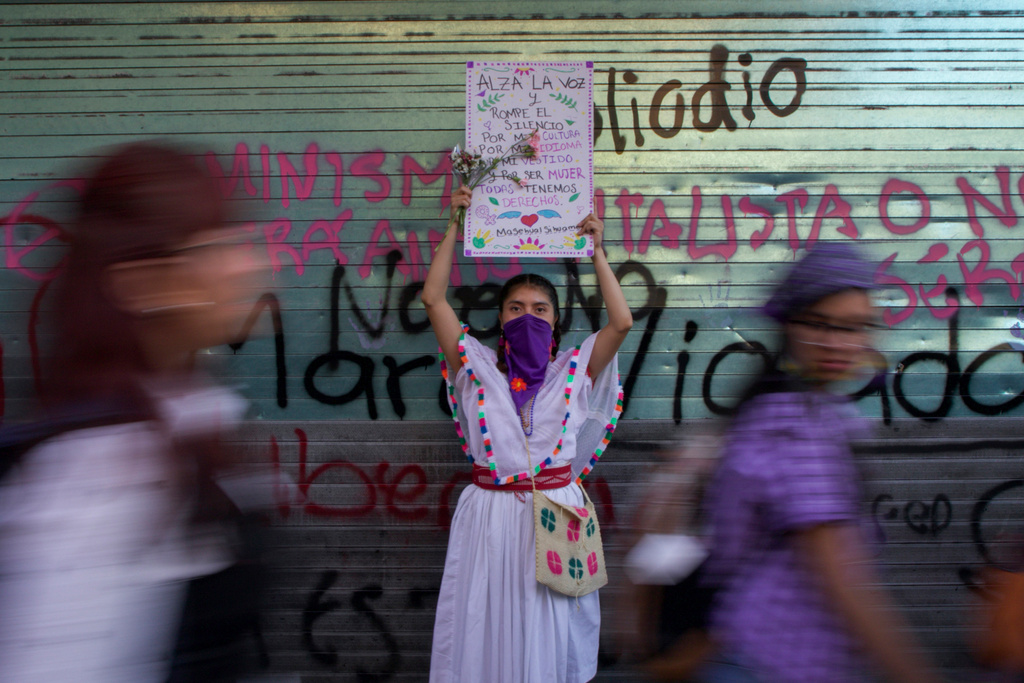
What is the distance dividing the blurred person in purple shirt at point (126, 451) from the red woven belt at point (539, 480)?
1.67m

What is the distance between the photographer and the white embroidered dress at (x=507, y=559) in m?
2.55

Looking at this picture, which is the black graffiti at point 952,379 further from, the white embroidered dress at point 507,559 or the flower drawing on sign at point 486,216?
the flower drawing on sign at point 486,216

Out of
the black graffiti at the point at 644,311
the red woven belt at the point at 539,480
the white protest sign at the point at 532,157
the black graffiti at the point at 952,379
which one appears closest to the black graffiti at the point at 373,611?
the red woven belt at the point at 539,480

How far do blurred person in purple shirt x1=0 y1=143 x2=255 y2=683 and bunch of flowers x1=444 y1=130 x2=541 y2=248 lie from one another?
1.87 metres

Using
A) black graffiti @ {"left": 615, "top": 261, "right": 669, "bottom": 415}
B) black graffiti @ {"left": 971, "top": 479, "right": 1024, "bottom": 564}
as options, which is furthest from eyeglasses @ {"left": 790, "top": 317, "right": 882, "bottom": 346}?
black graffiti @ {"left": 971, "top": 479, "right": 1024, "bottom": 564}

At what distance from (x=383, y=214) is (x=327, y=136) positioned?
1.76 feet

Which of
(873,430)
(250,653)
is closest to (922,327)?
(873,430)

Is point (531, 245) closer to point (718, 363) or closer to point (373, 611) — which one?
point (718, 363)

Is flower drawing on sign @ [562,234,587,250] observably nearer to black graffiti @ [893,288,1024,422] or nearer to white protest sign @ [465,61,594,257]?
white protest sign @ [465,61,594,257]

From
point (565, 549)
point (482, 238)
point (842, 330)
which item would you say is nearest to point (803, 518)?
point (842, 330)

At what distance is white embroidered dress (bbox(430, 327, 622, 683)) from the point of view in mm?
2553

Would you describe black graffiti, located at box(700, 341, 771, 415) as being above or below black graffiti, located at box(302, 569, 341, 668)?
above

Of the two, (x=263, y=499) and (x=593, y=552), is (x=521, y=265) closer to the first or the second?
(x=593, y=552)

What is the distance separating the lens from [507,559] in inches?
102
